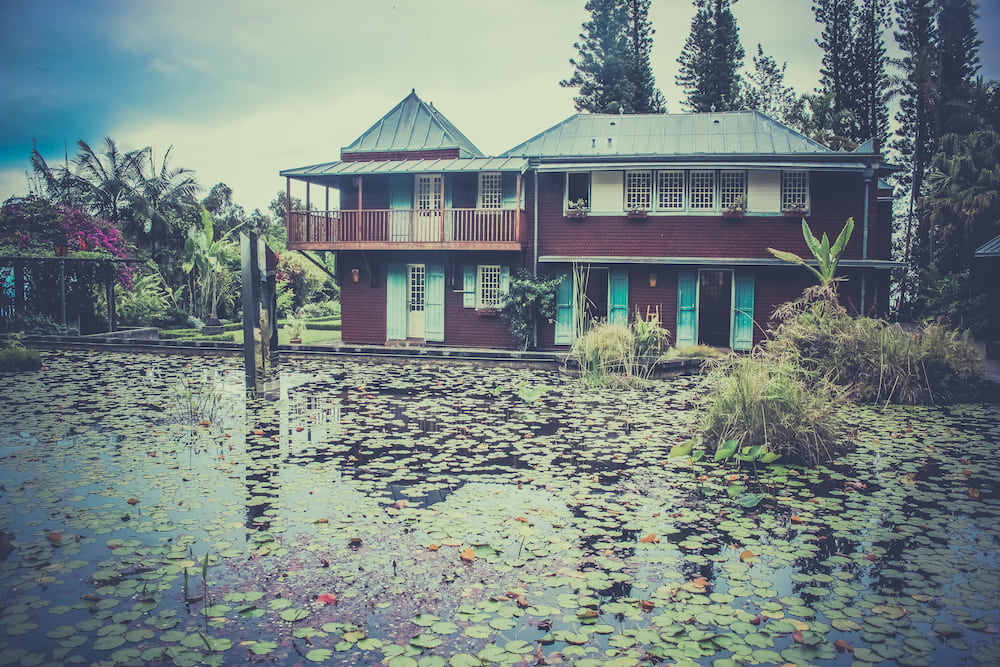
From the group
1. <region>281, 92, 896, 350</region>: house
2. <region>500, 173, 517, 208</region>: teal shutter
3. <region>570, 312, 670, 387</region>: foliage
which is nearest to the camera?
<region>570, 312, 670, 387</region>: foliage

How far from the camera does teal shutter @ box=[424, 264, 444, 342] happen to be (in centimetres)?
1844

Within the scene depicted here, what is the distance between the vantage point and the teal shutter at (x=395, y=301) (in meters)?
18.7

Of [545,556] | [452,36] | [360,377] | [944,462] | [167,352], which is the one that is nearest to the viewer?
[545,556]

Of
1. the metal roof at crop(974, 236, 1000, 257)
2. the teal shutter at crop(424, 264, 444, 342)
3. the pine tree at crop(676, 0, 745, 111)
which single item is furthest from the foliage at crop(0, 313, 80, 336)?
the pine tree at crop(676, 0, 745, 111)

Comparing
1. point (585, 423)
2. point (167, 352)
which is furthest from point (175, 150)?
point (585, 423)

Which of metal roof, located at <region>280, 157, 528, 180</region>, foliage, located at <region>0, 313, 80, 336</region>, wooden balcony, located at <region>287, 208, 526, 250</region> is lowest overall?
foliage, located at <region>0, 313, 80, 336</region>

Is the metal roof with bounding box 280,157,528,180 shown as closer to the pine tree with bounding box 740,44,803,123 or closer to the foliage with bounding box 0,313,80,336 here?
the foliage with bounding box 0,313,80,336

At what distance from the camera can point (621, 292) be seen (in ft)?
57.5

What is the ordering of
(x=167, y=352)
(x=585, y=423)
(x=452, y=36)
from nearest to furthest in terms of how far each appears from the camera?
(x=585, y=423) → (x=167, y=352) → (x=452, y=36)

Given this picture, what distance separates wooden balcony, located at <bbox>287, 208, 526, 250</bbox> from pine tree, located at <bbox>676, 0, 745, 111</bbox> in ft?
56.1

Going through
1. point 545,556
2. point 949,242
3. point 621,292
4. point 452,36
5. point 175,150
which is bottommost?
point 545,556

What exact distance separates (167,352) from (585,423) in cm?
1173

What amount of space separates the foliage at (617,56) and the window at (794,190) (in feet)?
48.4

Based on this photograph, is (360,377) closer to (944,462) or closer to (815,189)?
(944,462)
